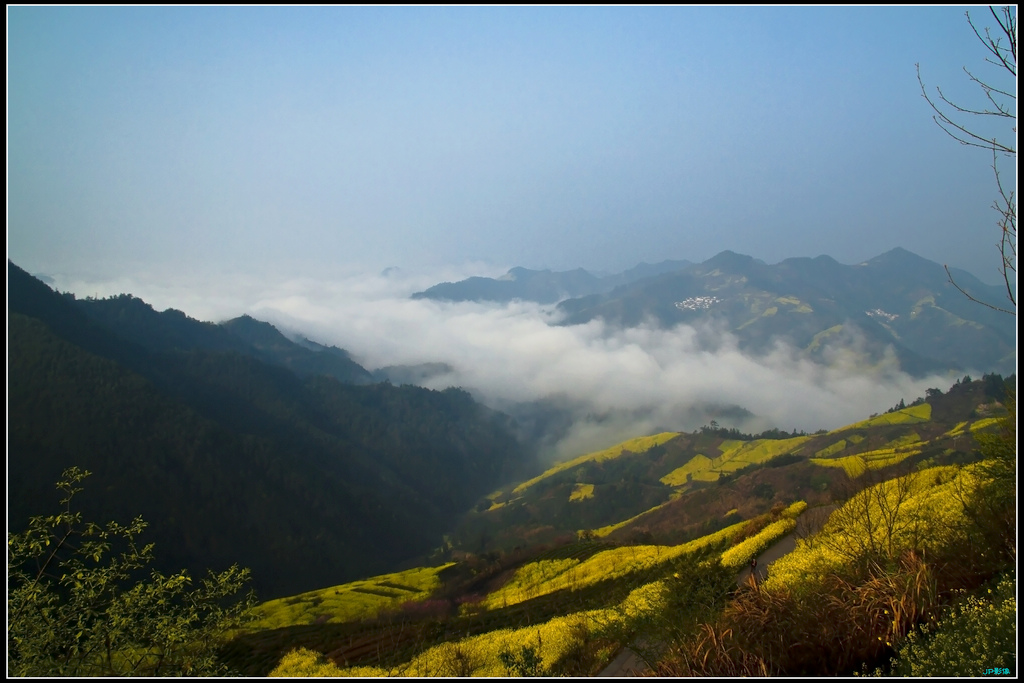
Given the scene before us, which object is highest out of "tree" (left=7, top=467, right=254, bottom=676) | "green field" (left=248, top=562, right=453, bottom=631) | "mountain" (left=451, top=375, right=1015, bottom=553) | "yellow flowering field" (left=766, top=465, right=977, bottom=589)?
"tree" (left=7, top=467, right=254, bottom=676)

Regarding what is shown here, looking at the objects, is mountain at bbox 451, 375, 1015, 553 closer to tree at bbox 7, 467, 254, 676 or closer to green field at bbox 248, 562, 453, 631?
green field at bbox 248, 562, 453, 631

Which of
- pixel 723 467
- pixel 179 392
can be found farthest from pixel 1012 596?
pixel 179 392

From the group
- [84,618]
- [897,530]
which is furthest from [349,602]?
[897,530]

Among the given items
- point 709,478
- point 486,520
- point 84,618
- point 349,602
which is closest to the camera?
point 84,618

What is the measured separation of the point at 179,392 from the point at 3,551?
16581cm

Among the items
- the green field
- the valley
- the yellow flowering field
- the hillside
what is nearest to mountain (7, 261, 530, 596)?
the valley

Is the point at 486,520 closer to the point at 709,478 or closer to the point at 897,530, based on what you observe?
the point at 709,478

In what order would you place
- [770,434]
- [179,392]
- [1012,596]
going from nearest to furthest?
[1012,596] < [179,392] < [770,434]

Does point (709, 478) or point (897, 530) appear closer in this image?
point (897, 530)

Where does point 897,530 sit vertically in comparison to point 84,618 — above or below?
below

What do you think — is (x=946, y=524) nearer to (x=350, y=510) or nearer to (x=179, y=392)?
(x=350, y=510)

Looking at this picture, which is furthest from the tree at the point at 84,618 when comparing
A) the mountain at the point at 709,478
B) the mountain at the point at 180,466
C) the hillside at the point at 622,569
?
the mountain at the point at 180,466

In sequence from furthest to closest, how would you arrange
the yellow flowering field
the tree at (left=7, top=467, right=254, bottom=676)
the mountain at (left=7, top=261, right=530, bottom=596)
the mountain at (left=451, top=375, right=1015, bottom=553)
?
the mountain at (left=7, top=261, right=530, bottom=596) → the mountain at (left=451, top=375, right=1015, bottom=553) → the yellow flowering field → the tree at (left=7, top=467, right=254, bottom=676)

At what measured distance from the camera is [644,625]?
1471cm
